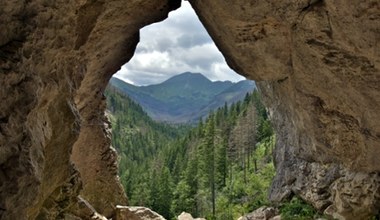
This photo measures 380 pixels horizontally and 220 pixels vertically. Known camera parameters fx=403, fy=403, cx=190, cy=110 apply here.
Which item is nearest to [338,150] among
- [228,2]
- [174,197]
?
[228,2]

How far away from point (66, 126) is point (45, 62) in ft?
7.39

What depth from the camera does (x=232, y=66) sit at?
20.9 meters

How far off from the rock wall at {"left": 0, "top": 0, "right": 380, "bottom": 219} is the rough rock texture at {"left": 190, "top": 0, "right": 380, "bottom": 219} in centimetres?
5

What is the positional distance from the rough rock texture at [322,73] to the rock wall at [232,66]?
2.1 inches

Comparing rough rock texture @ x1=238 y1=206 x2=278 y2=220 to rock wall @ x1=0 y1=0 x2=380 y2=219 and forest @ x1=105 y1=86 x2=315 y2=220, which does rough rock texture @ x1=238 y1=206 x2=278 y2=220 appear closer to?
rock wall @ x1=0 y1=0 x2=380 y2=219

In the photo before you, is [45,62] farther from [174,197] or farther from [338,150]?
[174,197]

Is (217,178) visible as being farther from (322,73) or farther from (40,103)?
(40,103)

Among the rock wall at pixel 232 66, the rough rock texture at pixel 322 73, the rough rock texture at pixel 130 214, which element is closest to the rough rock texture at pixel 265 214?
the rock wall at pixel 232 66

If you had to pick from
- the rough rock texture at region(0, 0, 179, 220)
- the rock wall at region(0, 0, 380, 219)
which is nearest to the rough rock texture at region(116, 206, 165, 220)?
the rock wall at region(0, 0, 380, 219)

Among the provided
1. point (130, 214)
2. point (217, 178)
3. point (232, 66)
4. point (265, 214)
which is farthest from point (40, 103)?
point (217, 178)

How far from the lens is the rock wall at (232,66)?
7754 mm

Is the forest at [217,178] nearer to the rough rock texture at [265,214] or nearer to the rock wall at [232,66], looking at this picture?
the rough rock texture at [265,214]

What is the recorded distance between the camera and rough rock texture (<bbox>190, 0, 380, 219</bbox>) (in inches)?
551

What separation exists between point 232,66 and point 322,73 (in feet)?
18.6
